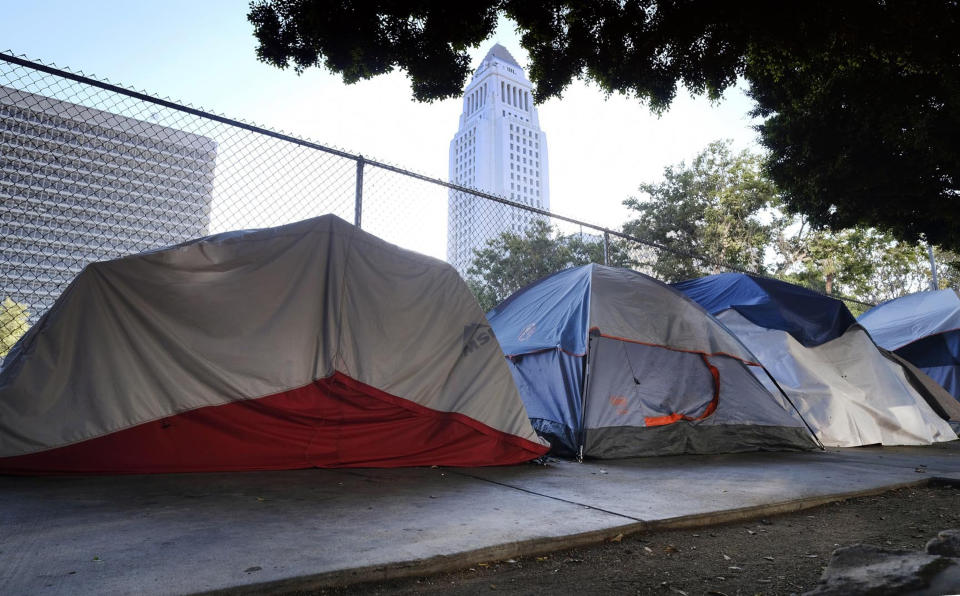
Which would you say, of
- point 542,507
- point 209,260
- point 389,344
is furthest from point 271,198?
point 542,507

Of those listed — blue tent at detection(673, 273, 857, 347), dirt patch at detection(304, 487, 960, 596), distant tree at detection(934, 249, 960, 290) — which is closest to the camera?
dirt patch at detection(304, 487, 960, 596)

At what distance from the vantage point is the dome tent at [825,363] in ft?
19.5

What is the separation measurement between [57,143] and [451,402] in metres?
3.45

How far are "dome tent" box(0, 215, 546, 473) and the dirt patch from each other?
180 cm

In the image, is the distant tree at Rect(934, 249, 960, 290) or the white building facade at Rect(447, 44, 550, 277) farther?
the white building facade at Rect(447, 44, 550, 277)

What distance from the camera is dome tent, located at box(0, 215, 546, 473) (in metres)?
2.99

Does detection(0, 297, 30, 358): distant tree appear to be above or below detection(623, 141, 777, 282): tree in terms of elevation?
below

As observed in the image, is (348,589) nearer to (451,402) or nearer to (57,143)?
(451,402)

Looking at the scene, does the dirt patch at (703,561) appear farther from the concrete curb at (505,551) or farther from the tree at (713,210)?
the tree at (713,210)

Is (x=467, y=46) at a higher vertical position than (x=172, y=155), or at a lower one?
higher

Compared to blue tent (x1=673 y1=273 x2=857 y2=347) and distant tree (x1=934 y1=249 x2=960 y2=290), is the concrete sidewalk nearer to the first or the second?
blue tent (x1=673 y1=273 x2=857 y2=347)

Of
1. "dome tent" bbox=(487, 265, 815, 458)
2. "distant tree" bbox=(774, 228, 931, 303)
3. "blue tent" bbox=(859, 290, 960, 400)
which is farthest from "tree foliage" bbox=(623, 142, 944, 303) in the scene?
"dome tent" bbox=(487, 265, 815, 458)

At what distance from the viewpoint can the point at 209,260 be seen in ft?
11.3

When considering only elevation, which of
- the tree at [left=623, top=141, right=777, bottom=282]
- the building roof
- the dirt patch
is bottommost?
the dirt patch
